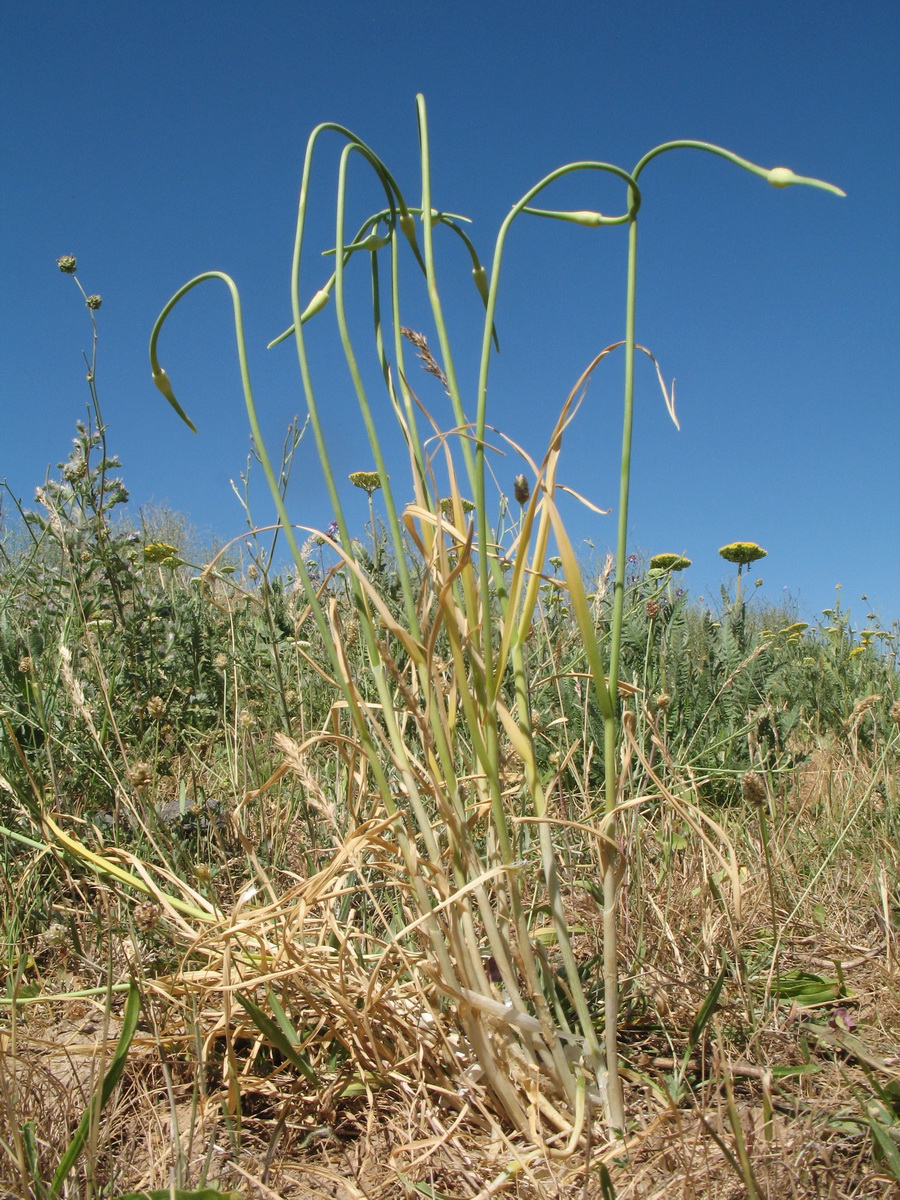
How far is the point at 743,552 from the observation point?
4.28m

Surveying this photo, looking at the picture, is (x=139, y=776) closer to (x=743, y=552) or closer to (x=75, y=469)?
(x=75, y=469)

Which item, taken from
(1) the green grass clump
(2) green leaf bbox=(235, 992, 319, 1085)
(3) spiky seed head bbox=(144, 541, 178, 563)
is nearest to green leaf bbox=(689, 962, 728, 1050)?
(1) the green grass clump

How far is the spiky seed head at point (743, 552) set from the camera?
425cm

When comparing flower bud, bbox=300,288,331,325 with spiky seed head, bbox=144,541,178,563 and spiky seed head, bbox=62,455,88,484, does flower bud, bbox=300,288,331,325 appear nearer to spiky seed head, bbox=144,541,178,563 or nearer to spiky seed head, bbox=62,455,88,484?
spiky seed head, bbox=62,455,88,484

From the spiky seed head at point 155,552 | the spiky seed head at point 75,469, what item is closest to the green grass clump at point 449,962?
the spiky seed head at point 75,469

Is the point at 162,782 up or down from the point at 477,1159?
up

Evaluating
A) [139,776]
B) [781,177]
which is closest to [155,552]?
[139,776]

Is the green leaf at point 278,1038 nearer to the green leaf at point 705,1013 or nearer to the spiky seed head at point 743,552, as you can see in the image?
the green leaf at point 705,1013

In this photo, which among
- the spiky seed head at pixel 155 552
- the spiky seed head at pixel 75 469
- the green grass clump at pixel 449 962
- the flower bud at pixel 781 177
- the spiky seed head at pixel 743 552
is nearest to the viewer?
the flower bud at pixel 781 177

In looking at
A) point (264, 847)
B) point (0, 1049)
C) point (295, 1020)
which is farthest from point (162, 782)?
point (0, 1049)

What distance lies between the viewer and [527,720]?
972 millimetres

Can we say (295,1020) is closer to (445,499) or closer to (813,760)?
(445,499)

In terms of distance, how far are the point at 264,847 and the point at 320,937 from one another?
46 centimetres

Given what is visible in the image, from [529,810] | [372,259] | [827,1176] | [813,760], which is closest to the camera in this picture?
[827,1176]
